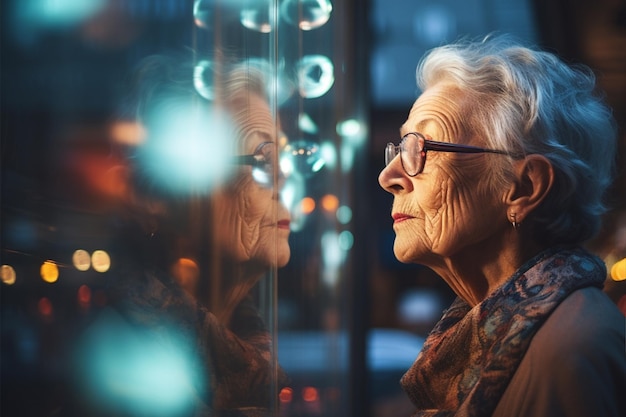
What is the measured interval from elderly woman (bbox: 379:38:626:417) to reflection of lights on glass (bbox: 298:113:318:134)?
33.6 inches

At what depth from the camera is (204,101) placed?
174cm

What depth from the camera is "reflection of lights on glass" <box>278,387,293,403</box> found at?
2.00m

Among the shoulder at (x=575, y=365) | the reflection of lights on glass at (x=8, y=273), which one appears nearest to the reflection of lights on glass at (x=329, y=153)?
the reflection of lights on glass at (x=8, y=273)

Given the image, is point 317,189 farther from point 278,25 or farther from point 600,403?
point 600,403

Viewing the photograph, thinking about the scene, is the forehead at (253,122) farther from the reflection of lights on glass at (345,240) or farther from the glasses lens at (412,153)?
the reflection of lights on glass at (345,240)

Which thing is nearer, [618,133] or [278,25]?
[618,133]

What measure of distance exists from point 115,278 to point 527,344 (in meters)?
0.90

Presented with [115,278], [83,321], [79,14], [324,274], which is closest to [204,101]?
[79,14]

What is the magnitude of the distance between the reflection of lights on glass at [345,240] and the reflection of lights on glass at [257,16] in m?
1.30

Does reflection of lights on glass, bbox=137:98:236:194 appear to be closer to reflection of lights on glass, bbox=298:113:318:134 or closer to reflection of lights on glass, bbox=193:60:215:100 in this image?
reflection of lights on glass, bbox=193:60:215:100

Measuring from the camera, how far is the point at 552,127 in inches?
52.8

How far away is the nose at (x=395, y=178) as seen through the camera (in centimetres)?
147

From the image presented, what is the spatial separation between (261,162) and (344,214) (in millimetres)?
1381

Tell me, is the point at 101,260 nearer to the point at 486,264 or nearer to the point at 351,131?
the point at 486,264
